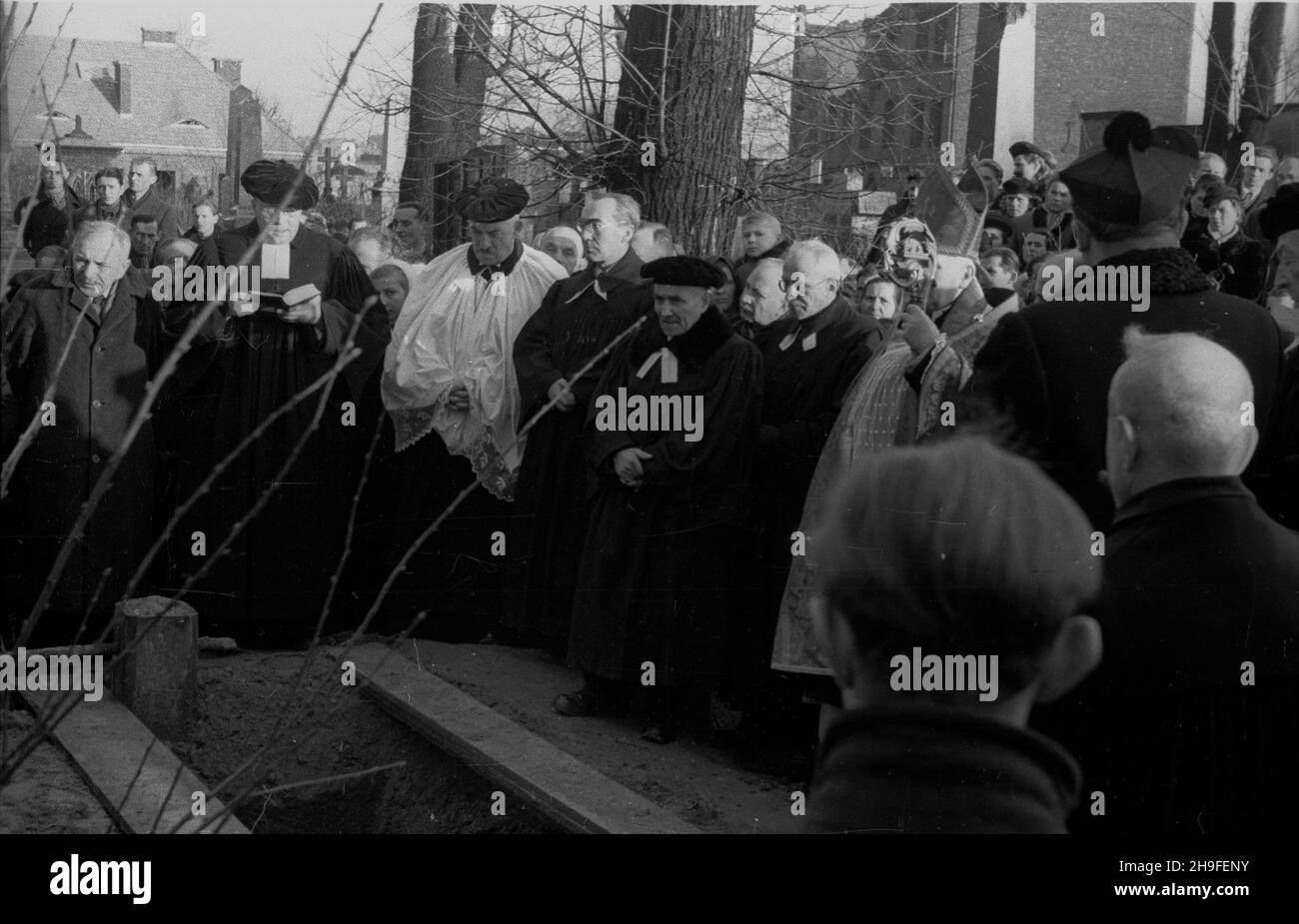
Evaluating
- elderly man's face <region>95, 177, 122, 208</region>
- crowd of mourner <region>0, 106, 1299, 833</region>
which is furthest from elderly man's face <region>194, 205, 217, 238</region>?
elderly man's face <region>95, 177, 122, 208</region>

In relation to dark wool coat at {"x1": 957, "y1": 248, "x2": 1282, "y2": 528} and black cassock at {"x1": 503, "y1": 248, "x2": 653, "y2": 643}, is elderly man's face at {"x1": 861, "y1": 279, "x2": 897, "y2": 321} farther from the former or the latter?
dark wool coat at {"x1": 957, "y1": 248, "x2": 1282, "y2": 528}

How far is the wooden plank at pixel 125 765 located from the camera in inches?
174

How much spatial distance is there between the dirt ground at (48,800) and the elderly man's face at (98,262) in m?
1.37

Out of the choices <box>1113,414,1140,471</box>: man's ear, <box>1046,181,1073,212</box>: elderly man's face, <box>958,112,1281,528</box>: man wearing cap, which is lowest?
<box>1113,414,1140,471</box>: man's ear

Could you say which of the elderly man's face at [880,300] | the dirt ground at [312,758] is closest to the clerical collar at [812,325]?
the elderly man's face at [880,300]

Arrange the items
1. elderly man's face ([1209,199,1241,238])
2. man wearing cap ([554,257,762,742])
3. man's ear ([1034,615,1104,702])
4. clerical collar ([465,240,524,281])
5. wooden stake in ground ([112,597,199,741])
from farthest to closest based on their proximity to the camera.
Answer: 1. clerical collar ([465,240,524,281])
2. wooden stake in ground ([112,597,199,741])
3. elderly man's face ([1209,199,1241,238])
4. man wearing cap ([554,257,762,742])
5. man's ear ([1034,615,1104,702])

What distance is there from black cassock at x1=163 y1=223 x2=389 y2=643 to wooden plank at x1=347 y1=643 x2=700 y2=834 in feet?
1.07

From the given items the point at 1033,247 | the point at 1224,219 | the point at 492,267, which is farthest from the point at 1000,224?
the point at 492,267

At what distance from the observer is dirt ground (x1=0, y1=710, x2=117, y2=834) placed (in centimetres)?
443

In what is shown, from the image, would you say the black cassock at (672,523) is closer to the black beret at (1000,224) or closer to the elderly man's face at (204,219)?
the black beret at (1000,224)

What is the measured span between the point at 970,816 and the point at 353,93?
10.1 ft

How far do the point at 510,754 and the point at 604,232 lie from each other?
159 cm

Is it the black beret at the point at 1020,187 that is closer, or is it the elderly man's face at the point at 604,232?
the black beret at the point at 1020,187
